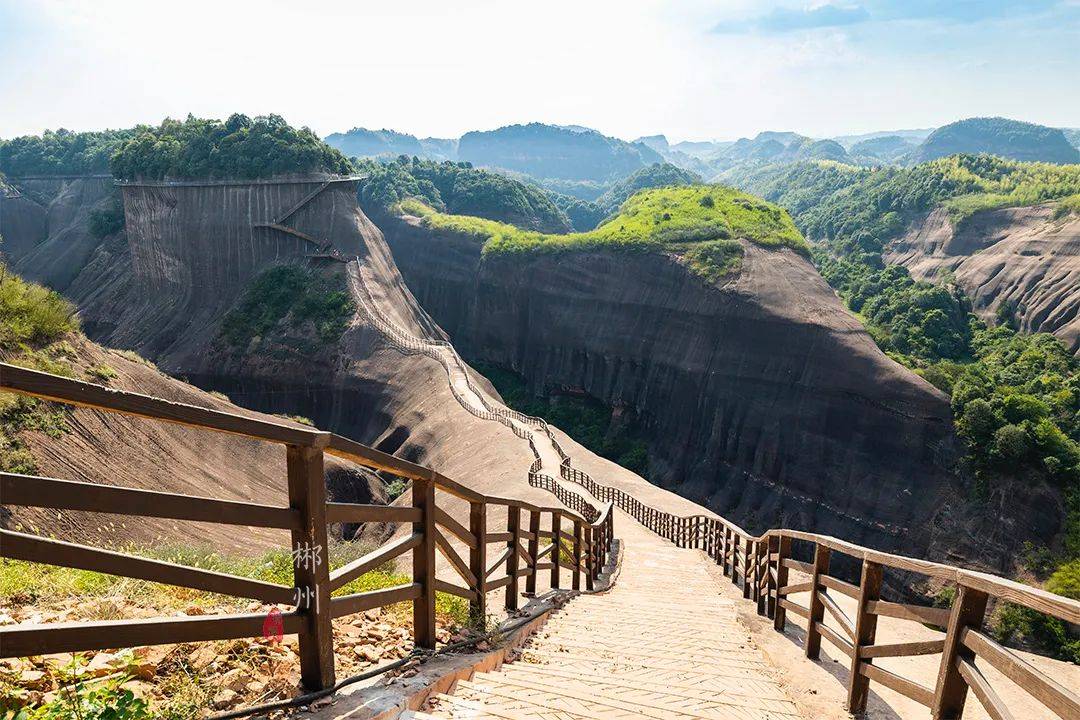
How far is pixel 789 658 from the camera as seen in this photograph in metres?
7.13

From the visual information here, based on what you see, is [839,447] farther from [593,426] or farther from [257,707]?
[257,707]

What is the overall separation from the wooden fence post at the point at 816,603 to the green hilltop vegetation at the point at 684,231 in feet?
142

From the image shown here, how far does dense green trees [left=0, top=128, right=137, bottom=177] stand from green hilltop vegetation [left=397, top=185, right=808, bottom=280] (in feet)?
148

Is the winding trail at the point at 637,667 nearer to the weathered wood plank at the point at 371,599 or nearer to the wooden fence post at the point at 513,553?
the wooden fence post at the point at 513,553

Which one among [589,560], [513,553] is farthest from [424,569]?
[589,560]

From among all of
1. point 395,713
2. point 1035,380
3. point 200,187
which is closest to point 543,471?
point 395,713

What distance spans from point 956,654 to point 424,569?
3.31 metres

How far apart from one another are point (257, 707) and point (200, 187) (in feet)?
190

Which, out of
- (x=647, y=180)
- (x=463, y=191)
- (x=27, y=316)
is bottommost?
(x=27, y=316)

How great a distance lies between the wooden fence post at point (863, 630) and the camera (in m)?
5.50

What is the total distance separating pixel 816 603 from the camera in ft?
22.7

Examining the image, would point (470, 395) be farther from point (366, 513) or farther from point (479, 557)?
point (366, 513)

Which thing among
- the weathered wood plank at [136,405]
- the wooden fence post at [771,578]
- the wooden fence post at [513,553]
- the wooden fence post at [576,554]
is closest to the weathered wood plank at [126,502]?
the weathered wood plank at [136,405]

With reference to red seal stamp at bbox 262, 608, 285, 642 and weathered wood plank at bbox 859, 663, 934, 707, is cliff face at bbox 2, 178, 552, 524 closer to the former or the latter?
weathered wood plank at bbox 859, 663, 934, 707
